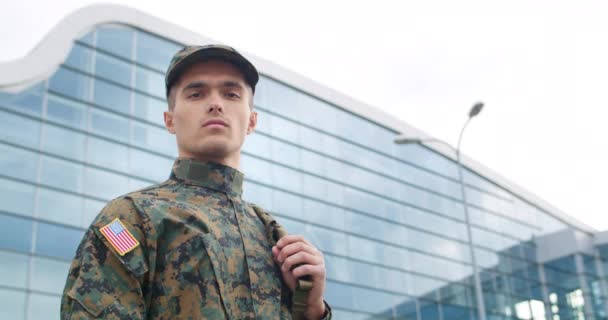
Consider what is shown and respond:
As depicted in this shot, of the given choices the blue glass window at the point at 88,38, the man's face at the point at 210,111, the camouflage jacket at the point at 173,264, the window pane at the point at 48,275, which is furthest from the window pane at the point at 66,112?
the camouflage jacket at the point at 173,264

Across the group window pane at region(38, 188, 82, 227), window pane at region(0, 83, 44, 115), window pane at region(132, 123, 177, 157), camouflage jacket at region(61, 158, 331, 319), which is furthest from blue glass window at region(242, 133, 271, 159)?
camouflage jacket at region(61, 158, 331, 319)

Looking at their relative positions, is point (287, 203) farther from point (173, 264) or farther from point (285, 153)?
point (173, 264)

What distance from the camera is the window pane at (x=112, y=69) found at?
18.6 metres

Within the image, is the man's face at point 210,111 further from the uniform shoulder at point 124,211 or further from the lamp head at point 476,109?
the lamp head at point 476,109

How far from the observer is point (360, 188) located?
24.5 m

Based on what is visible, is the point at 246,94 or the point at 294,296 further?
the point at 246,94

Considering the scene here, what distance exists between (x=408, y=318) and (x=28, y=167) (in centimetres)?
1298

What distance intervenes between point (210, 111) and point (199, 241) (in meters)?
0.46

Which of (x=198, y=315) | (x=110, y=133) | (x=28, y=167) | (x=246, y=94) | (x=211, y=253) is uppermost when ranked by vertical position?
(x=110, y=133)

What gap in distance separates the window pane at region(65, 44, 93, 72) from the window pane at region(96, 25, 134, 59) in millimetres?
494

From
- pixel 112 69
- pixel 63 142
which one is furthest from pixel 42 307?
pixel 112 69

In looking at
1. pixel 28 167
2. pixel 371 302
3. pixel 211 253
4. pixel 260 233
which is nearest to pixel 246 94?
pixel 260 233

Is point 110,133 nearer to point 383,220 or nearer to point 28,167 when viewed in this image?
point 28,167

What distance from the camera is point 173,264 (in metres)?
2.01
